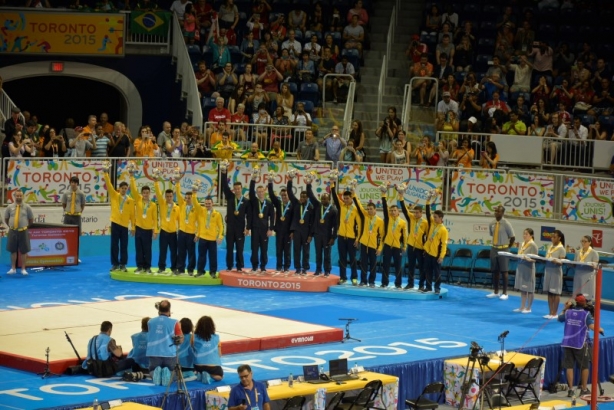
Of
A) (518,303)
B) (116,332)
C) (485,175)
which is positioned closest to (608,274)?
(518,303)

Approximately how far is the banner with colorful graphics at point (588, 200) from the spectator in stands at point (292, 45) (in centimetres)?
813

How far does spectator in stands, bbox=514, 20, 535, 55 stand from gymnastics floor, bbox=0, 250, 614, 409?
8.24m

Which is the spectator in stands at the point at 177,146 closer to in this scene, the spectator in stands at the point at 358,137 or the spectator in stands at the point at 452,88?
the spectator in stands at the point at 358,137

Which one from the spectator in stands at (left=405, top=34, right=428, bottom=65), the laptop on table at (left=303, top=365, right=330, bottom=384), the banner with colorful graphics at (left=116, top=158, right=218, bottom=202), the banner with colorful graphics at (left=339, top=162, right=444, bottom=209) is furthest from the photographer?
the spectator in stands at (left=405, top=34, right=428, bottom=65)

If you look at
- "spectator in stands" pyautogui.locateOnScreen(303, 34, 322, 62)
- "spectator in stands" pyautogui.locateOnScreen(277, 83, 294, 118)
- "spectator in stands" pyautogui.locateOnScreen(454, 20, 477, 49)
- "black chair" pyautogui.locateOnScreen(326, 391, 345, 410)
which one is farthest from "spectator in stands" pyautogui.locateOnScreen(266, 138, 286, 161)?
"black chair" pyautogui.locateOnScreen(326, 391, 345, 410)

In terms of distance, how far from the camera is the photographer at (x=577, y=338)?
18734 mm

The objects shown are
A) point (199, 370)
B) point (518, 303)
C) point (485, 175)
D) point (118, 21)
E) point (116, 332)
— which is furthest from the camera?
point (118, 21)

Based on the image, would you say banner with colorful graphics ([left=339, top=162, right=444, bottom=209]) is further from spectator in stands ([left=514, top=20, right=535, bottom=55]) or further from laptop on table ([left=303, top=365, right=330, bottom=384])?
laptop on table ([left=303, top=365, right=330, bottom=384])

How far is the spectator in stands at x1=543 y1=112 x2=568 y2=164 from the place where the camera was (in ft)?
90.3

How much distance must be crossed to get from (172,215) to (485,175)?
6.80m

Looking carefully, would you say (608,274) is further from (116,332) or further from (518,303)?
(116,332)

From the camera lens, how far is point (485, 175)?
2644 cm

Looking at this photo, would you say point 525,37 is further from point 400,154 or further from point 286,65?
point 286,65

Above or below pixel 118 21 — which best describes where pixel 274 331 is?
below
